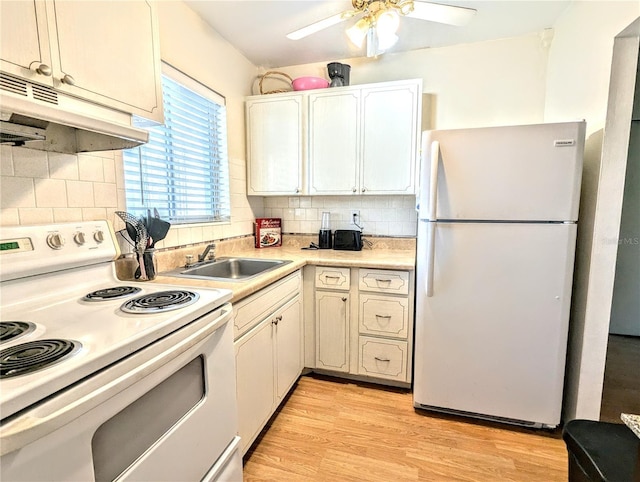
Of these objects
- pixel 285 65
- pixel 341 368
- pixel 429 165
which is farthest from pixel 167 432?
pixel 285 65

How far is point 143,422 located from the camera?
2.71ft

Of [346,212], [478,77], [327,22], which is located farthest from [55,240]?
[478,77]

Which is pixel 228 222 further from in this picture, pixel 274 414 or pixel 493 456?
pixel 493 456

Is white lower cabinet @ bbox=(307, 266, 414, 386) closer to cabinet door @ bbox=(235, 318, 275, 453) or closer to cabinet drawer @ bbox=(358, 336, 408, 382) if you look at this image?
cabinet drawer @ bbox=(358, 336, 408, 382)

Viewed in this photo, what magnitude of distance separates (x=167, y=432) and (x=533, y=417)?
1850 millimetres

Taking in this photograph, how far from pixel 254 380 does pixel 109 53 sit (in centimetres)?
147

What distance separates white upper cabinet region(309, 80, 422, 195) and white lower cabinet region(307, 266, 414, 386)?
69 centimetres

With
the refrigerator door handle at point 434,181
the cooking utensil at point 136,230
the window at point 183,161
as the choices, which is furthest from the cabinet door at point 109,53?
the refrigerator door handle at point 434,181

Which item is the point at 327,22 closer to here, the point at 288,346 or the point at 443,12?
the point at 443,12

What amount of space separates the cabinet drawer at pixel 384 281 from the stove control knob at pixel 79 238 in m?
1.48

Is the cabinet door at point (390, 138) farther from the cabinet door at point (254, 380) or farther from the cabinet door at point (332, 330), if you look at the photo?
the cabinet door at point (254, 380)

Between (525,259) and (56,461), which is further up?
(525,259)

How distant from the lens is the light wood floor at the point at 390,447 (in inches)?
58.3

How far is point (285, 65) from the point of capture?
267cm
